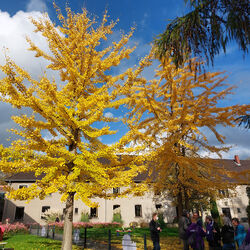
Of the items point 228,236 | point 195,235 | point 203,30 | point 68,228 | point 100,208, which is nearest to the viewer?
point 203,30

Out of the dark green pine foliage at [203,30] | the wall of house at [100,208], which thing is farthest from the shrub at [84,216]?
the dark green pine foliage at [203,30]

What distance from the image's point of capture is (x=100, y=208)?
23750 millimetres

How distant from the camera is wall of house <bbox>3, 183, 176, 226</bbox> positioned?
877 inches

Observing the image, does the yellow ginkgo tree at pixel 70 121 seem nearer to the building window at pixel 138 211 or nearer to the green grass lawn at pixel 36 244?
the green grass lawn at pixel 36 244

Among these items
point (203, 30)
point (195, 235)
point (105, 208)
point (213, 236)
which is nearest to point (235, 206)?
point (105, 208)

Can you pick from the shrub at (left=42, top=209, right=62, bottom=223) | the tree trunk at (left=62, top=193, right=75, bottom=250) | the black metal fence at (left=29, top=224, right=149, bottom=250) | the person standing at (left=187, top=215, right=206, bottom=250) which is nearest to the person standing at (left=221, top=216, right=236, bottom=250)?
the person standing at (left=187, top=215, right=206, bottom=250)

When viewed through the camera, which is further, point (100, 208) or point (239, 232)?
point (100, 208)

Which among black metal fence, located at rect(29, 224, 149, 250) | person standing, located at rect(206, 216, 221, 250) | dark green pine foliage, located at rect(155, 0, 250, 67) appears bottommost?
black metal fence, located at rect(29, 224, 149, 250)

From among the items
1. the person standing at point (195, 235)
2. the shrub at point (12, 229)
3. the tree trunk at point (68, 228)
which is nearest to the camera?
the person standing at point (195, 235)

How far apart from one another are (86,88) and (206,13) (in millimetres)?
6409

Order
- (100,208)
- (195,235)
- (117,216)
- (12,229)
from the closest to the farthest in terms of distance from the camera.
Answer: (195,235)
(12,229)
(117,216)
(100,208)

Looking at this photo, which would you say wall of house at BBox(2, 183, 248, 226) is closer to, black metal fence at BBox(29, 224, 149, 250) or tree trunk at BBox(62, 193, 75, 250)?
black metal fence at BBox(29, 224, 149, 250)

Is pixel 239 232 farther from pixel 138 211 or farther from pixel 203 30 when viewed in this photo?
pixel 138 211

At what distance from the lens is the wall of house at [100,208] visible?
22.3 m
